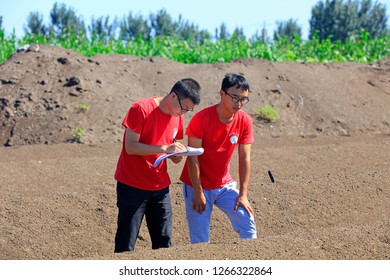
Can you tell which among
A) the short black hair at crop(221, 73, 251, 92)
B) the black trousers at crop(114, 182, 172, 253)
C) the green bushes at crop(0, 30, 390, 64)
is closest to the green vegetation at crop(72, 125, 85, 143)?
the green bushes at crop(0, 30, 390, 64)

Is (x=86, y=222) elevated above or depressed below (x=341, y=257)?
below

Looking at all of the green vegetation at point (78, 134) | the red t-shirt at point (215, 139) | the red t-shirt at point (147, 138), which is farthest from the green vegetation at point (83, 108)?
the red t-shirt at point (147, 138)

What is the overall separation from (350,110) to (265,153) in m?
5.55

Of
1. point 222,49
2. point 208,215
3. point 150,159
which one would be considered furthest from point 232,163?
point 222,49

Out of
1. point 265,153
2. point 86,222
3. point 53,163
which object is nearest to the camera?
point 86,222

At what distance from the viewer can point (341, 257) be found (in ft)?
20.1

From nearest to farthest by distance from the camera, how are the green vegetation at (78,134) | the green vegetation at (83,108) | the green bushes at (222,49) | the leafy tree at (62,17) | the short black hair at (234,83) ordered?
the short black hair at (234,83)
the green vegetation at (78,134)
the green vegetation at (83,108)
the green bushes at (222,49)
the leafy tree at (62,17)

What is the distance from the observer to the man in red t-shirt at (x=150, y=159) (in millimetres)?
6293

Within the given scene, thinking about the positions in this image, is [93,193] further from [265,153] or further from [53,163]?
[265,153]

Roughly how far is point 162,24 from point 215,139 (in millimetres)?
39048

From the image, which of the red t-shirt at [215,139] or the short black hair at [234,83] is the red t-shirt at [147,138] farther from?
the short black hair at [234,83]

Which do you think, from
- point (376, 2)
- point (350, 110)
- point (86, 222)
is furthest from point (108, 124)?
point (376, 2)

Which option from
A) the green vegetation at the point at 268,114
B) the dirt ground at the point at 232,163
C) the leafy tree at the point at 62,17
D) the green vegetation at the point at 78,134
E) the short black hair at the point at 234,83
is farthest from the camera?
the leafy tree at the point at 62,17

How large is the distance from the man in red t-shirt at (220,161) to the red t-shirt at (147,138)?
0.66 feet
